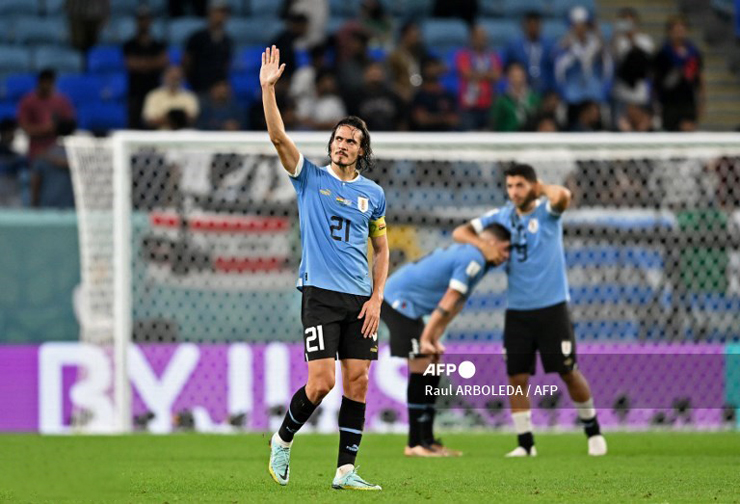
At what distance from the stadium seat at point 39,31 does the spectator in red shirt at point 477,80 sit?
17.6 ft

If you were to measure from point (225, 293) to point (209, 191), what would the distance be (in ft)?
3.35

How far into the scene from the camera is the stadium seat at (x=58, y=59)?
18.3 m

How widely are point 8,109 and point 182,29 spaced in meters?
2.64

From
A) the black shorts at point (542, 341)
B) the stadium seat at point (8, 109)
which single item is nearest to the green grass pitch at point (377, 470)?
the black shorts at point (542, 341)

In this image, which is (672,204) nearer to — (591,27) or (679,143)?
(679,143)

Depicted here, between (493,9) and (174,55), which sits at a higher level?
(493,9)

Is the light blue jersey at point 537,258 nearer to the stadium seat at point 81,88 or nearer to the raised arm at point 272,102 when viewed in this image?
the raised arm at point 272,102

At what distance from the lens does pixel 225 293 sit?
13938 millimetres

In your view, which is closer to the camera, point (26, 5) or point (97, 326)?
point (97, 326)

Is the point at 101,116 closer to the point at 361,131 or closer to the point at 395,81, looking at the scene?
the point at 395,81

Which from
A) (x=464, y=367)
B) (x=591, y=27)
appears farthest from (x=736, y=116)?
(x=464, y=367)

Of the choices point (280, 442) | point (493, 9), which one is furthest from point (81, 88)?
point (280, 442)

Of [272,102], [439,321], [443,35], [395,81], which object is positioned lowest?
[439,321]

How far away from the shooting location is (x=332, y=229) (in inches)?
309
